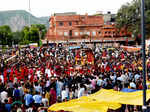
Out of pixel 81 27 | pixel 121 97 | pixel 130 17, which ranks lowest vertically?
pixel 121 97

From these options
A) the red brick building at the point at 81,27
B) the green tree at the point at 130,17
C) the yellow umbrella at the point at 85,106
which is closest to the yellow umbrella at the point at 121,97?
the yellow umbrella at the point at 85,106

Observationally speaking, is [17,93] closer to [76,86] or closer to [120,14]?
[76,86]

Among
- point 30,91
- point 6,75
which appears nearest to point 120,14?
point 6,75

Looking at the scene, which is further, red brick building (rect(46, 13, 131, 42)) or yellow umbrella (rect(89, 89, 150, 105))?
red brick building (rect(46, 13, 131, 42))

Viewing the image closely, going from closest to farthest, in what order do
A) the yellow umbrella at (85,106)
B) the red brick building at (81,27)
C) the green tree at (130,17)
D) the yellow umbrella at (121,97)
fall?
the yellow umbrella at (85,106) < the yellow umbrella at (121,97) < the green tree at (130,17) < the red brick building at (81,27)

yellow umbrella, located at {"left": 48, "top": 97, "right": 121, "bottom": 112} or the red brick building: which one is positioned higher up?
the red brick building

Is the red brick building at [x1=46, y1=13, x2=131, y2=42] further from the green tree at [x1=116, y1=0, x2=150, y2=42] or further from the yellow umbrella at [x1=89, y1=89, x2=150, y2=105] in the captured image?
the yellow umbrella at [x1=89, y1=89, x2=150, y2=105]

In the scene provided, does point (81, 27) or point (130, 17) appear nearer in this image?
point (130, 17)

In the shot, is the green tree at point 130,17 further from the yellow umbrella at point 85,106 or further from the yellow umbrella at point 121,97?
the yellow umbrella at point 85,106

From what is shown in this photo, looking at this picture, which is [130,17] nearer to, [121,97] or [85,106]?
[121,97]

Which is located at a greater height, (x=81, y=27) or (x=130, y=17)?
(x=130, y=17)

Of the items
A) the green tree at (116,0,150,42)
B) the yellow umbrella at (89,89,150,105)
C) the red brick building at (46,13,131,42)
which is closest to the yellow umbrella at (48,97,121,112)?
the yellow umbrella at (89,89,150,105)

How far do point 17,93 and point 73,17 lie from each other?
47.9 meters

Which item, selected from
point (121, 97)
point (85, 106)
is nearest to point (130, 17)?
point (121, 97)
